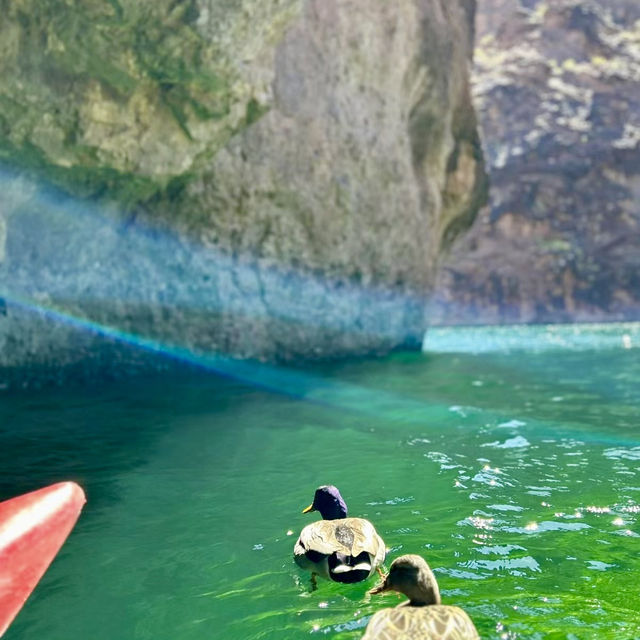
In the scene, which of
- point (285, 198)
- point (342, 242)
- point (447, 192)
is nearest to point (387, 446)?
point (285, 198)

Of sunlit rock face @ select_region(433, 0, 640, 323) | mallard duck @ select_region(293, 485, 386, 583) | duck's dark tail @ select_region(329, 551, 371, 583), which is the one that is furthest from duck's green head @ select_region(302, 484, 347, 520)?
sunlit rock face @ select_region(433, 0, 640, 323)

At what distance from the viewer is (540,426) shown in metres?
8.25

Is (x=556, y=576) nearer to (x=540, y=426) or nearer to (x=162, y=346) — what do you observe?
(x=540, y=426)

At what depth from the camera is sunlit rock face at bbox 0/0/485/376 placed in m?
9.51

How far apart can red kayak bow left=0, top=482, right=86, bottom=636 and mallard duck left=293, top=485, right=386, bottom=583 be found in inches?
59.4

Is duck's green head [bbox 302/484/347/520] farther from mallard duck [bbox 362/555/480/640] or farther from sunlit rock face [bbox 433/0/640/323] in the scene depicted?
sunlit rock face [bbox 433/0/640/323]

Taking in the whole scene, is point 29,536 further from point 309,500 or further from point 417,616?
point 417,616

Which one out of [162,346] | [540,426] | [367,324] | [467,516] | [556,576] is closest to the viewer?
[556,576]

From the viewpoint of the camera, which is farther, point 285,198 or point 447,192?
point 447,192

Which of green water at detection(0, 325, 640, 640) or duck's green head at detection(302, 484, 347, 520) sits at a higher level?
duck's green head at detection(302, 484, 347, 520)

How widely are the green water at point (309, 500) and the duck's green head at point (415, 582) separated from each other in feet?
1.03

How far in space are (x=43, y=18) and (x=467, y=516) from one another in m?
8.68

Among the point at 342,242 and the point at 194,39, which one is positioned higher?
the point at 194,39

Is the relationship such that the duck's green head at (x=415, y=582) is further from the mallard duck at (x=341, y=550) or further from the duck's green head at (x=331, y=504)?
the duck's green head at (x=331, y=504)
